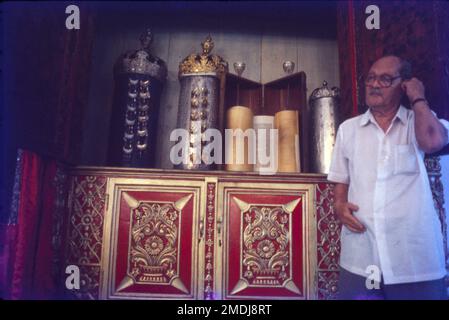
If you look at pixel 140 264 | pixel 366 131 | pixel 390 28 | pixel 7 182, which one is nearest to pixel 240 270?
pixel 140 264

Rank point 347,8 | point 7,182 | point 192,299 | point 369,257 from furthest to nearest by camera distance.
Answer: point 347,8 → point 192,299 → point 369,257 → point 7,182

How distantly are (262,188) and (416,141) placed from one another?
1.50 ft

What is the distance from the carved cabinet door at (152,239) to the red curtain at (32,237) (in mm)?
163

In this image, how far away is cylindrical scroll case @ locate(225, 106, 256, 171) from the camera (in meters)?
1.30

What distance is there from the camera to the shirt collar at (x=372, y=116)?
1.04 m

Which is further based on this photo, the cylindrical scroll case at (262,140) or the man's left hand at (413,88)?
the cylindrical scroll case at (262,140)

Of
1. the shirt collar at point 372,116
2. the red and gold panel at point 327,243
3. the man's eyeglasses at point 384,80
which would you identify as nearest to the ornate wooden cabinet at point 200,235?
the red and gold panel at point 327,243

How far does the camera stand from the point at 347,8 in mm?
1358

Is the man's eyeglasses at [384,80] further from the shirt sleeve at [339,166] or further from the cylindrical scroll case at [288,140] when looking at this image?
the cylindrical scroll case at [288,140]

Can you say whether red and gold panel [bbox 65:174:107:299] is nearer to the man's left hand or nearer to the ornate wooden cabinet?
the ornate wooden cabinet

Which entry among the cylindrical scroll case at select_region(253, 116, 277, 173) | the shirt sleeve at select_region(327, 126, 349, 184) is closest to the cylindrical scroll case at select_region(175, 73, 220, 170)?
the cylindrical scroll case at select_region(253, 116, 277, 173)

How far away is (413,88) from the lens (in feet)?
3.41

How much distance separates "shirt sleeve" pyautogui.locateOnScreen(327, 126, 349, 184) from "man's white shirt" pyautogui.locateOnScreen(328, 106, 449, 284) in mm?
20

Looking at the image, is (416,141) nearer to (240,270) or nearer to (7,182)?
(240,270)
